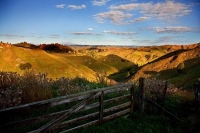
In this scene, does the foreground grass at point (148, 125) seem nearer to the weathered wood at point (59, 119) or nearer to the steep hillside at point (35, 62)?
the weathered wood at point (59, 119)

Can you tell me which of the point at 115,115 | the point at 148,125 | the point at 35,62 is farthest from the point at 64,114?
the point at 35,62

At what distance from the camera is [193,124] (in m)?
7.53

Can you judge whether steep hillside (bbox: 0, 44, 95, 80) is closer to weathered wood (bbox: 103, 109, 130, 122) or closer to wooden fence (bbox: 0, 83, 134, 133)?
weathered wood (bbox: 103, 109, 130, 122)

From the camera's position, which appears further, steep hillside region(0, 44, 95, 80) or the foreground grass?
steep hillside region(0, 44, 95, 80)

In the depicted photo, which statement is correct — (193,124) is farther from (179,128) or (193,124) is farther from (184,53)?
(184,53)

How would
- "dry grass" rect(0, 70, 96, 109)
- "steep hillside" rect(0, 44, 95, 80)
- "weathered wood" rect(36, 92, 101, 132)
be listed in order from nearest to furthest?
"weathered wood" rect(36, 92, 101, 132), "dry grass" rect(0, 70, 96, 109), "steep hillside" rect(0, 44, 95, 80)

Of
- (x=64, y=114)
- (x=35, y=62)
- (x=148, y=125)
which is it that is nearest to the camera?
(x=64, y=114)

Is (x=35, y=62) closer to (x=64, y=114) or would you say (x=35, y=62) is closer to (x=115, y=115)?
(x=115, y=115)

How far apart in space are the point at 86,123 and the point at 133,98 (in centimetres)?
271

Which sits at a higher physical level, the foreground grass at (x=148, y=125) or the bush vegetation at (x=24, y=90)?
the bush vegetation at (x=24, y=90)

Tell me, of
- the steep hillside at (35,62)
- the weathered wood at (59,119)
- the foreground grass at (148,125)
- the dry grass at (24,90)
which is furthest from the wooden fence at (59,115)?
the steep hillside at (35,62)

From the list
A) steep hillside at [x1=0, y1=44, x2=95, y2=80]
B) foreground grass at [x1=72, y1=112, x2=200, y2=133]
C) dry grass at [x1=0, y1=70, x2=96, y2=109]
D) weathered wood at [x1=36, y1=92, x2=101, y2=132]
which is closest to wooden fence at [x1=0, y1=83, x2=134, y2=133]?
weathered wood at [x1=36, y1=92, x2=101, y2=132]

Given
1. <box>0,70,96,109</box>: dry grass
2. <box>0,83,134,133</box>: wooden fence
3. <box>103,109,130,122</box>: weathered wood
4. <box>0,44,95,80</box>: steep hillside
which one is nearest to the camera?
<box>0,83,134,133</box>: wooden fence

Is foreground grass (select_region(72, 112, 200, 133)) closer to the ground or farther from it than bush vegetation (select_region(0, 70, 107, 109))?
closer to the ground
